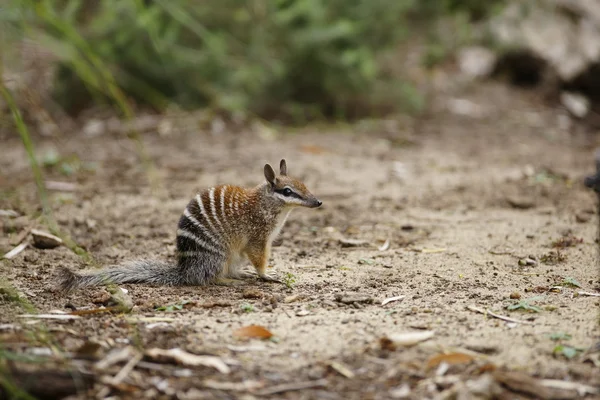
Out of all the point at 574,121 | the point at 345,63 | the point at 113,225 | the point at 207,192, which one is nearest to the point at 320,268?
the point at 207,192

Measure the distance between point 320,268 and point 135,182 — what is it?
3015 mm

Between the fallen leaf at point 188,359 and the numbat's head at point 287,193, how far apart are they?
1.80 meters

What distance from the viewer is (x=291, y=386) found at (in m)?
3.01

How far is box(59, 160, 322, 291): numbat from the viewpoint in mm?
4562

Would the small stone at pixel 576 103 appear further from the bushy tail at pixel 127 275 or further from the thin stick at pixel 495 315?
the bushy tail at pixel 127 275

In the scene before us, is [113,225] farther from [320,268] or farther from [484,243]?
[484,243]

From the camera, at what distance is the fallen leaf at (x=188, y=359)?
316cm

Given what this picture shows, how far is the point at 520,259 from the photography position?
16.2ft

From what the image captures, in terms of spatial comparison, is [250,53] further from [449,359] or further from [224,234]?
[449,359]

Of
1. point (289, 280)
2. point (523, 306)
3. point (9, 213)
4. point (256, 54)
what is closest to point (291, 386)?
point (523, 306)

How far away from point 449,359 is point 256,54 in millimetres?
6893

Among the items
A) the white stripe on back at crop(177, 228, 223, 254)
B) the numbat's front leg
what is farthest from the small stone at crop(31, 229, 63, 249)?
the numbat's front leg

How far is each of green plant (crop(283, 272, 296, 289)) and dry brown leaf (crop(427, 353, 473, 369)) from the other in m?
1.45

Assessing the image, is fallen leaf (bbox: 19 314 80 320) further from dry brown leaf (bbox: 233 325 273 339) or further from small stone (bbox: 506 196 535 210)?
small stone (bbox: 506 196 535 210)
